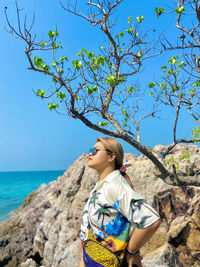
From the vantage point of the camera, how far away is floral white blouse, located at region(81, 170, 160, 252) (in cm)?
243

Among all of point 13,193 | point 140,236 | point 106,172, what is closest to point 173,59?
point 106,172

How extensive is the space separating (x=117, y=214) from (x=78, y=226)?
807 cm

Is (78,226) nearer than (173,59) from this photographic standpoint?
No

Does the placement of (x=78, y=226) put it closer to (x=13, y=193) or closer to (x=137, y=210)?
(x=137, y=210)

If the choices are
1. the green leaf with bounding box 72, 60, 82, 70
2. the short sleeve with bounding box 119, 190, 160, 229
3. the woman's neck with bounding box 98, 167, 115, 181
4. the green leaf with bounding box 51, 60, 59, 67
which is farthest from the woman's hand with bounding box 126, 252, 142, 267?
the green leaf with bounding box 51, 60, 59, 67

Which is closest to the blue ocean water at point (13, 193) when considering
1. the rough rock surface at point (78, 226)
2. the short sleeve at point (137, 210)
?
the rough rock surface at point (78, 226)

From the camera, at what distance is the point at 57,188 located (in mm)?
15438

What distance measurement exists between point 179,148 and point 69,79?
307 inches

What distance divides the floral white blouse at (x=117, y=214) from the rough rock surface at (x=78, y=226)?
425 cm

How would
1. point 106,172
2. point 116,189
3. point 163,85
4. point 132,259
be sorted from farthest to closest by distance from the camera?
point 163,85
point 106,172
point 116,189
point 132,259

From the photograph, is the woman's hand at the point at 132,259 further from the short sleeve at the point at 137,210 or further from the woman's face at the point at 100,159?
the woman's face at the point at 100,159

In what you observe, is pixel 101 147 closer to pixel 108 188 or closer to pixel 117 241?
pixel 108 188

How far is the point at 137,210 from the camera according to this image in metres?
2.44

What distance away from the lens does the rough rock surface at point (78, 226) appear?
6.43 meters
